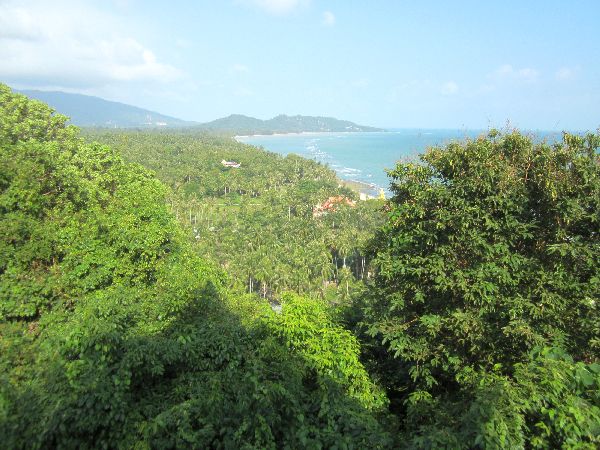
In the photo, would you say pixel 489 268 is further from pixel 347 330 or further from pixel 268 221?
pixel 268 221

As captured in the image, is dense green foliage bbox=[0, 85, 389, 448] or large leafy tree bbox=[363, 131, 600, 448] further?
large leafy tree bbox=[363, 131, 600, 448]

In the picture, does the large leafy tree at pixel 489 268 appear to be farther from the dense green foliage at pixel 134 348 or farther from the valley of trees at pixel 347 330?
the dense green foliage at pixel 134 348

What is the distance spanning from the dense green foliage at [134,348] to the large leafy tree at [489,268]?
110cm

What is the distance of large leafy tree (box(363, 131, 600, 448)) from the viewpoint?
17.2 feet

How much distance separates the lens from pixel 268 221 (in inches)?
2151

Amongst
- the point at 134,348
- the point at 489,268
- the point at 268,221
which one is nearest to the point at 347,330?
the point at 489,268

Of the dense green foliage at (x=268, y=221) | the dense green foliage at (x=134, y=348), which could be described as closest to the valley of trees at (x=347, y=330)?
the dense green foliage at (x=134, y=348)

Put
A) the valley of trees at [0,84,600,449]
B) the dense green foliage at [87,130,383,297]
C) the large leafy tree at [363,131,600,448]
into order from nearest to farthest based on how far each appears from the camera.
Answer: the valley of trees at [0,84,600,449] → the large leafy tree at [363,131,600,448] → the dense green foliage at [87,130,383,297]

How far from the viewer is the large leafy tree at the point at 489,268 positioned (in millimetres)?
5238

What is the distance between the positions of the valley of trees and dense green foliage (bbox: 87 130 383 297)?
8398 mm

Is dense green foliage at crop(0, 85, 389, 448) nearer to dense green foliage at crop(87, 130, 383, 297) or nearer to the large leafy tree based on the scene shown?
the large leafy tree

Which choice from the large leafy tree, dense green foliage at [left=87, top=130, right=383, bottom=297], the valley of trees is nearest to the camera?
the valley of trees

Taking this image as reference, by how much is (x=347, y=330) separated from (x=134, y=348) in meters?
3.44

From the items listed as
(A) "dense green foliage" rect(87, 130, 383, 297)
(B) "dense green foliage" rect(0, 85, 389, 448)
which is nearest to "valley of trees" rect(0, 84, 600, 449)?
(B) "dense green foliage" rect(0, 85, 389, 448)
